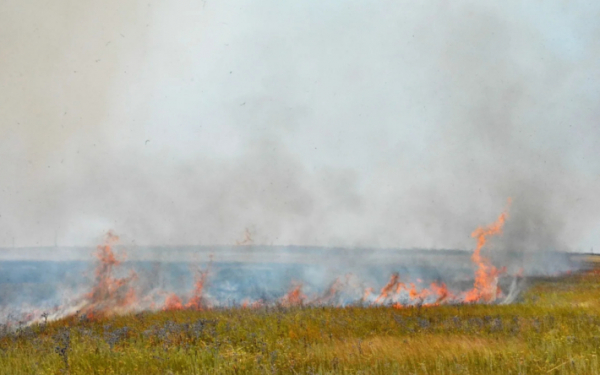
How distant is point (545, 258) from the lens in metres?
73.2

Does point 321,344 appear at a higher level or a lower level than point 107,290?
higher

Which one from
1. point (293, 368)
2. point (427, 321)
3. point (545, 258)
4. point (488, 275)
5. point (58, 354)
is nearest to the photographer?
point (293, 368)

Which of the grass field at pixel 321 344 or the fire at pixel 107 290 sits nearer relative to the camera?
the grass field at pixel 321 344

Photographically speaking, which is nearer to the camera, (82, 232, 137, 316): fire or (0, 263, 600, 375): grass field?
(0, 263, 600, 375): grass field

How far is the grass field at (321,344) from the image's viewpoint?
9.56 m

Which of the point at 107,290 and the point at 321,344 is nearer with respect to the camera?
the point at 321,344

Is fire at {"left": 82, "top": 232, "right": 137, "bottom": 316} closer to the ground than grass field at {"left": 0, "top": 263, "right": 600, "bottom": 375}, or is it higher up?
closer to the ground

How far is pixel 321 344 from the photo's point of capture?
1248cm

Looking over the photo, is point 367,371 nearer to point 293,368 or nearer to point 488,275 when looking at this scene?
point 293,368

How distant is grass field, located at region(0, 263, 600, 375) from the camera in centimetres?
956

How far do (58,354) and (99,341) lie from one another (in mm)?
1418

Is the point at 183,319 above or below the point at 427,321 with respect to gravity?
below

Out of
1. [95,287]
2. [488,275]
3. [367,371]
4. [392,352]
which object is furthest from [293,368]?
[488,275]

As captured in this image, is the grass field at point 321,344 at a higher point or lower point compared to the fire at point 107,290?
higher
